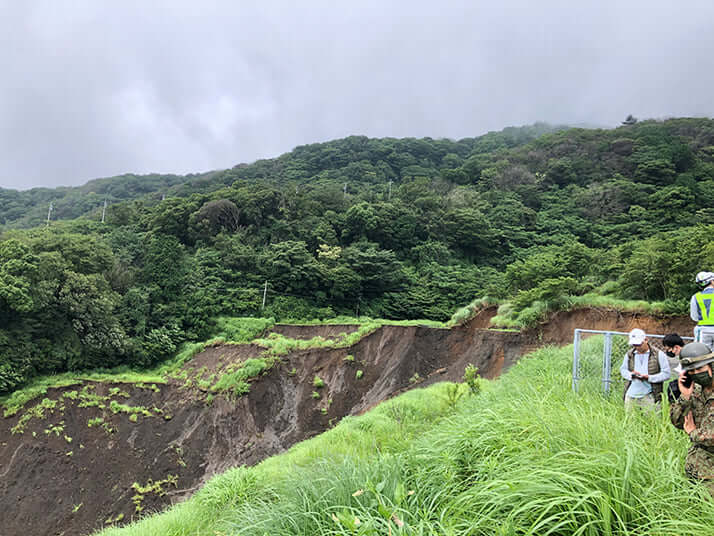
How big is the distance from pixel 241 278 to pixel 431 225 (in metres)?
16.9

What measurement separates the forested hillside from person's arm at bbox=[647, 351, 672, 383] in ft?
28.2

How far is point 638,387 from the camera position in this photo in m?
4.14

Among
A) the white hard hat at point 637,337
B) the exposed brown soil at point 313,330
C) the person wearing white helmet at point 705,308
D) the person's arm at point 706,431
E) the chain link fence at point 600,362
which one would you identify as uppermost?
the person wearing white helmet at point 705,308

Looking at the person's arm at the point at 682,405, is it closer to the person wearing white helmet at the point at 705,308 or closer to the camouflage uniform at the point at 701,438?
the camouflage uniform at the point at 701,438

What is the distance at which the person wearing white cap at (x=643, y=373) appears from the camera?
161 inches

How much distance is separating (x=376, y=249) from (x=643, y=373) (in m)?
27.6

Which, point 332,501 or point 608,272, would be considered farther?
point 608,272

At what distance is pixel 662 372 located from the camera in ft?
13.6

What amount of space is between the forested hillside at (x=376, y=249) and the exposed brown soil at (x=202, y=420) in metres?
2.05

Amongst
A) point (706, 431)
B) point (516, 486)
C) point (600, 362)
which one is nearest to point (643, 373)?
point (706, 431)

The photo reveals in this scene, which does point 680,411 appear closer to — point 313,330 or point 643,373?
point 643,373

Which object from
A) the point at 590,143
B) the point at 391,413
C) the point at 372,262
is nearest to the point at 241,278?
the point at 372,262

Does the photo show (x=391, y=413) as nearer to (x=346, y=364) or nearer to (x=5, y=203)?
(x=346, y=364)

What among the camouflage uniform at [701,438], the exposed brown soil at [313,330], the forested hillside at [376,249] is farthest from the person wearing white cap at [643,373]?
the exposed brown soil at [313,330]
